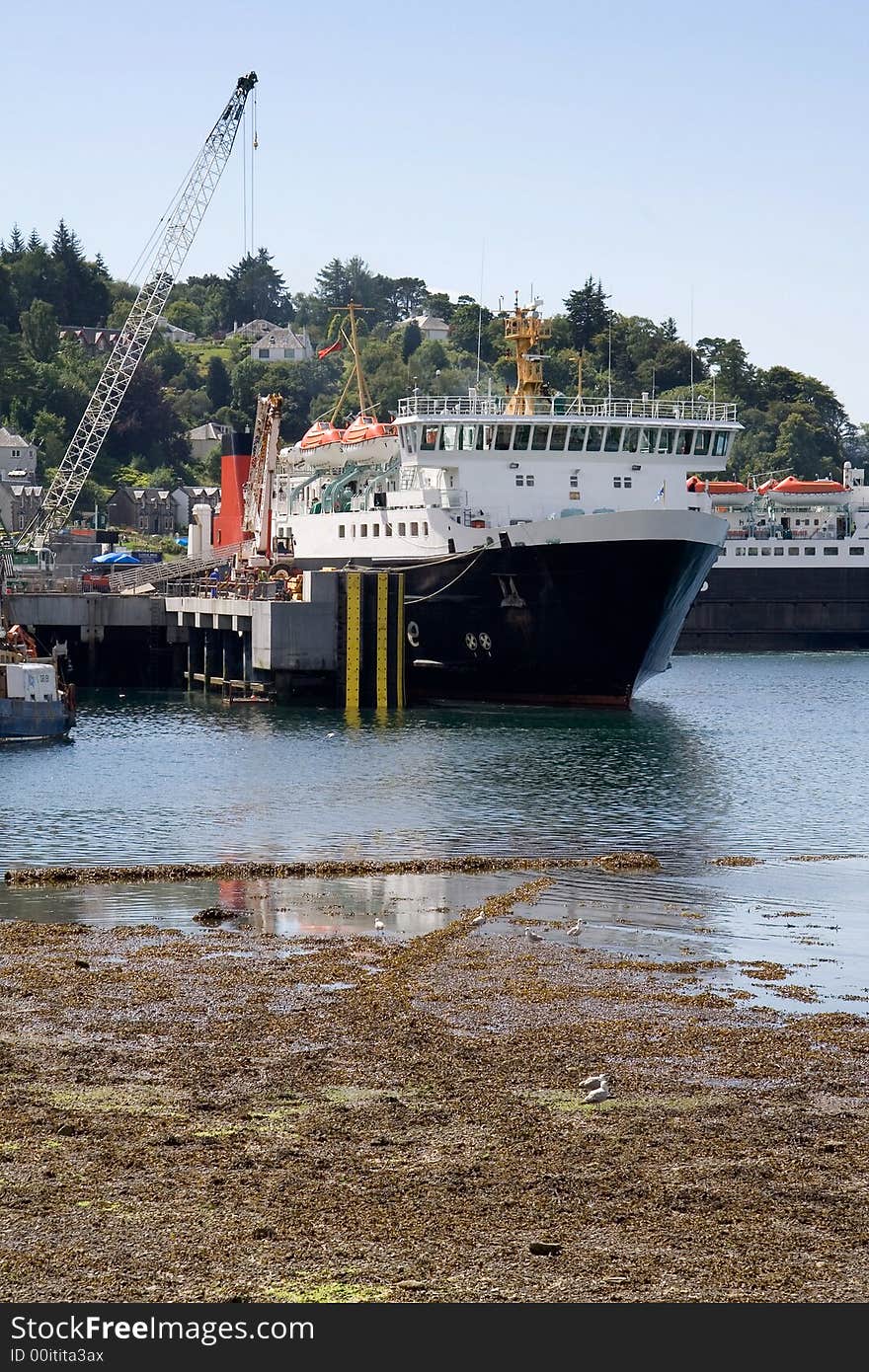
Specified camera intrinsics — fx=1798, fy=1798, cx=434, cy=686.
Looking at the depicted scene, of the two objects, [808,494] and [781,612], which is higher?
[808,494]

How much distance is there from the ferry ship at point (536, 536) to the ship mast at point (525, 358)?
7cm

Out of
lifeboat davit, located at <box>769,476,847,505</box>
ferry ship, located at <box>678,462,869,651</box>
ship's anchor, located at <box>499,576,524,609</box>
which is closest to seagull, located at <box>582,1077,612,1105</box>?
ship's anchor, located at <box>499,576,524,609</box>

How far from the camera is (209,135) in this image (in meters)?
96.5

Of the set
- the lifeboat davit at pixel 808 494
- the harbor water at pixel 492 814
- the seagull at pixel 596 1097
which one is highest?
the lifeboat davit at pixel 808 494

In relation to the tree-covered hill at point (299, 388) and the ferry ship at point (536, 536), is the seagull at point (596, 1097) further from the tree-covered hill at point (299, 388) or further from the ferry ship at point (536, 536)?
the tree-covered hill at point (299, 388)

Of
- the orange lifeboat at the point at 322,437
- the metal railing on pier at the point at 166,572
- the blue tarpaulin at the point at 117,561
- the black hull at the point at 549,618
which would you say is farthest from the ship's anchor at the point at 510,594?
the blue tarpaulin at the point at 117,561

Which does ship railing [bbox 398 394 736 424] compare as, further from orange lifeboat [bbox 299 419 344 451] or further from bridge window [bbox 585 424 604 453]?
orange lifeboat [bbox 299 419 344 451]

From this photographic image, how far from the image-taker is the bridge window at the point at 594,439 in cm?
5859

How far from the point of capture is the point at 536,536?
2105 inches

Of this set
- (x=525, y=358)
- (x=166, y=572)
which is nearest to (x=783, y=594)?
(x=166, y=572)

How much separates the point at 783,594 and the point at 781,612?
1.24 meters

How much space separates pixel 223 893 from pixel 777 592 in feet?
263

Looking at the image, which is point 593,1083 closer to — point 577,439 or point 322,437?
point 577,439
